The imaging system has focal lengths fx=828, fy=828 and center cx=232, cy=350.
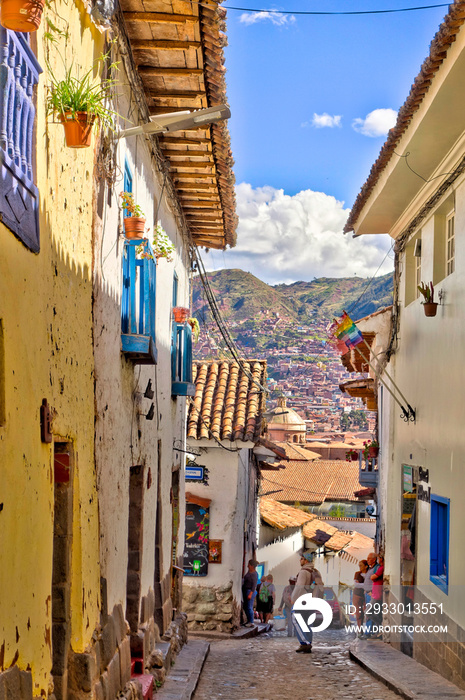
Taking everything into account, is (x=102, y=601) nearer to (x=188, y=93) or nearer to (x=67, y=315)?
(x=67, y=315)

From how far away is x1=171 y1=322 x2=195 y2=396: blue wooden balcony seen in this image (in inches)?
482

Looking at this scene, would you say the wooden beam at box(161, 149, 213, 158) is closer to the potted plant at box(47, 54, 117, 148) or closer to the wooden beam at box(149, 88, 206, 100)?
the wooden beam at box(149, 88, 206, 100)

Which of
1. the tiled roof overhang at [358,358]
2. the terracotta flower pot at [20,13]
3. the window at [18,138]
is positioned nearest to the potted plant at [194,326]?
the tiled roof overhang at [358,358]

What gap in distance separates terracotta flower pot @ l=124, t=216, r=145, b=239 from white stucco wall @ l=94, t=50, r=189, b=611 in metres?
0.09

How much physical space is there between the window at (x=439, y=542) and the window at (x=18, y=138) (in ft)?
24.5

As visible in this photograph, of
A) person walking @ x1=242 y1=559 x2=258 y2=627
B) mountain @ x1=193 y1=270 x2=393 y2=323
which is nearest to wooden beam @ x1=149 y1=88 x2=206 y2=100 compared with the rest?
person walking @ x1=242 y1=559 x2=258 y2=627

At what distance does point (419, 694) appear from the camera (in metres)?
8.91

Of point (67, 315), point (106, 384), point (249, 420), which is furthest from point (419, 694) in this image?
point (249, 420)

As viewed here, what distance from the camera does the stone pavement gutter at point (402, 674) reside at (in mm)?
8906

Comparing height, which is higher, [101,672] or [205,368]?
[205,368]

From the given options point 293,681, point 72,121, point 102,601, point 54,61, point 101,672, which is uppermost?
point 54,61

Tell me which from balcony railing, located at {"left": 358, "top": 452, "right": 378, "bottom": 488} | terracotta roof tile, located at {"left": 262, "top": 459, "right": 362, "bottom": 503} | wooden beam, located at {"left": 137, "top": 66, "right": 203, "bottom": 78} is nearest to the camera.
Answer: wooden beam, located at {"left": 137, "top": 66, "right": 203, "bottom": 78}

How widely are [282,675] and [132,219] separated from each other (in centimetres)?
675

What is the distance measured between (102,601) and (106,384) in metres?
1.77
